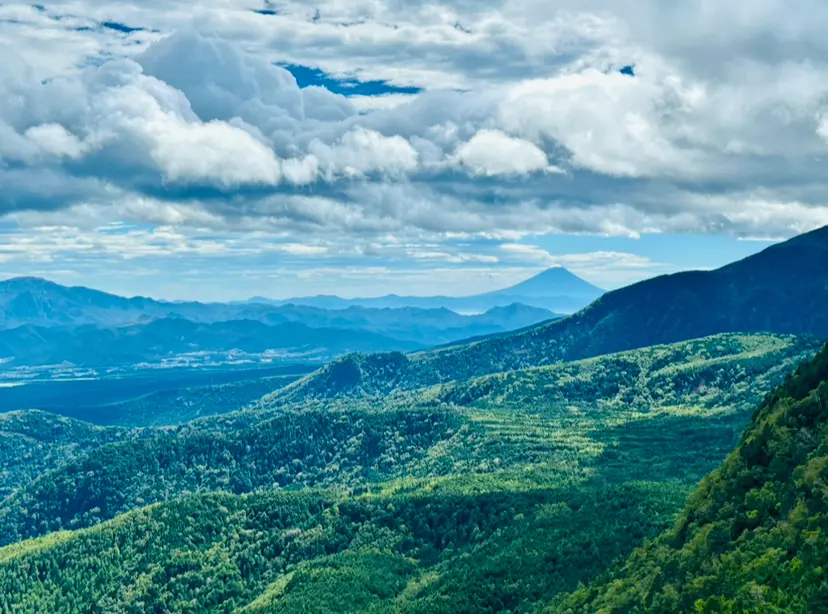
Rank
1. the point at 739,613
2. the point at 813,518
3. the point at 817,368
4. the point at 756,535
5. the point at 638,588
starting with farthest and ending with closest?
the point at 817,368, the point at 638,588, the point at 756,535, the point at 813,518, the point at 739,613

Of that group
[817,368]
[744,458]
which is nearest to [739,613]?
[744,458]

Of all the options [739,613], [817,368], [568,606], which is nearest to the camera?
[739,613]

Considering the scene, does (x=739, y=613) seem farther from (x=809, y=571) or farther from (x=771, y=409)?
(x=771, y=409)

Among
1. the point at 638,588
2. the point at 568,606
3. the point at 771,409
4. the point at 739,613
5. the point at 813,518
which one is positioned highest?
the point at 771,409

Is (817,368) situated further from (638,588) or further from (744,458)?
(638,588)

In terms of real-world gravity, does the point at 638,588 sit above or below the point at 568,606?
above

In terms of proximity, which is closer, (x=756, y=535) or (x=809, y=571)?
(x=809, y=571)

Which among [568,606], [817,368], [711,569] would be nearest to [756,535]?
[711,569]
